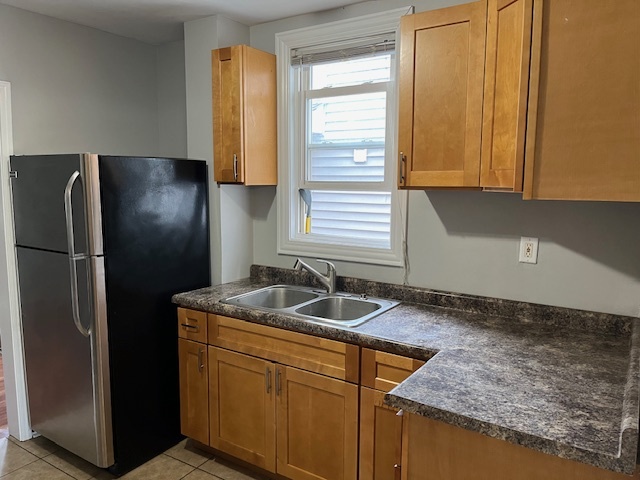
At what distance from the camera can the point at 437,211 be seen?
234 cm

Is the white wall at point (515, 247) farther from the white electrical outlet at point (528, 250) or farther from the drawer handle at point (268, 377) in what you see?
the drawer handle at point (268, 377)

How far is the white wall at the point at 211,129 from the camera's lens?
2.71 meters

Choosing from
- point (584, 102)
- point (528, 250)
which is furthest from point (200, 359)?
point (584, 102)

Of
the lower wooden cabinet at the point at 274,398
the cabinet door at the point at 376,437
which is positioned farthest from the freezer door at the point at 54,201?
the cabinet door at the point at 376,437

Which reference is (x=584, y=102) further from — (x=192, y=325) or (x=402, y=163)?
(x=192, y=325)

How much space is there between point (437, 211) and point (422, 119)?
0.52 metres

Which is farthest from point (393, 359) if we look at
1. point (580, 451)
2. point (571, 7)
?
point (571, 7)

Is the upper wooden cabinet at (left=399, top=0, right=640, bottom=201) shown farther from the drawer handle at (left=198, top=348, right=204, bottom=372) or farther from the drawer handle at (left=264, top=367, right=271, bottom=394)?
the drawer handle at (left=198, top=348, right=204, bottom=372)

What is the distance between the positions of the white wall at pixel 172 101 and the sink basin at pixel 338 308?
150 cm

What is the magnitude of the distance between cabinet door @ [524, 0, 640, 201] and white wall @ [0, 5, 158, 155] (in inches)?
99.5

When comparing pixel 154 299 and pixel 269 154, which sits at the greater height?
pixel 269 154

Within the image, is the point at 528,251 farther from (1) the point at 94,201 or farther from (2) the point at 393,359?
(1) the point at 94,201

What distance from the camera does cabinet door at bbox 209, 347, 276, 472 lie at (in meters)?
2.24

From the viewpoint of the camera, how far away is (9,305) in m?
2.62
